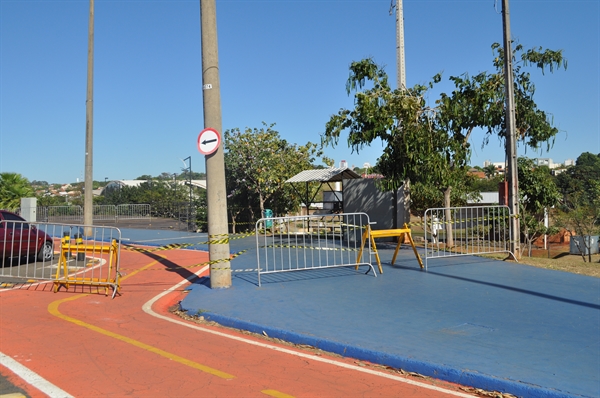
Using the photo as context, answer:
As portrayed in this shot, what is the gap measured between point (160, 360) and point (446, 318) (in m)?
4.12

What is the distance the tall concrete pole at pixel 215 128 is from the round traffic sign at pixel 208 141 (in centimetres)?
15

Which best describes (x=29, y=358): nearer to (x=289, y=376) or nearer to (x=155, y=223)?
(x=289, y=376)

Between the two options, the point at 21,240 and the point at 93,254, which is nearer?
the point at 93,254

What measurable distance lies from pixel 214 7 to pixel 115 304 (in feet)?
19.2

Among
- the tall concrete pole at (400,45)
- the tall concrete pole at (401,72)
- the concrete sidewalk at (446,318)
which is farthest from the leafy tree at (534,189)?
the concrete sidewalk at (446,318)

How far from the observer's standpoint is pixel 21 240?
1366cm

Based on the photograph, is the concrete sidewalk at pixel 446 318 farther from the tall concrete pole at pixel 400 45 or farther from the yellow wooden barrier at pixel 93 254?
the tall concrete pole at pixel 400 45

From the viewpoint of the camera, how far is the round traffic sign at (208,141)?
9922 mm

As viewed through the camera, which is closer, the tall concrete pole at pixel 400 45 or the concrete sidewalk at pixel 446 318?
the concrete sidewalk at pixel 446 318

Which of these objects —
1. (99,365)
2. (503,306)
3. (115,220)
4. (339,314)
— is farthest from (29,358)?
(115,220)

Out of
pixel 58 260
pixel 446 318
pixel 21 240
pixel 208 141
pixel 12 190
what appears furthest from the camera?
pixel 12 190

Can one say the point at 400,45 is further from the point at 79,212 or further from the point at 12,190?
the point at 12,190

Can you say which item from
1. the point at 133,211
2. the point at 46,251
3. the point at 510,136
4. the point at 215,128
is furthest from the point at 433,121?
the point at 133,211

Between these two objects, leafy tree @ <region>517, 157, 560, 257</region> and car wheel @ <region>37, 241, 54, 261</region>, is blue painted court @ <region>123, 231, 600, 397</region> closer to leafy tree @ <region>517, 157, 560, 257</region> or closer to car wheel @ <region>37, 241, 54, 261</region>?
car wheel @ <region>37, 241, 54, 261</region>
